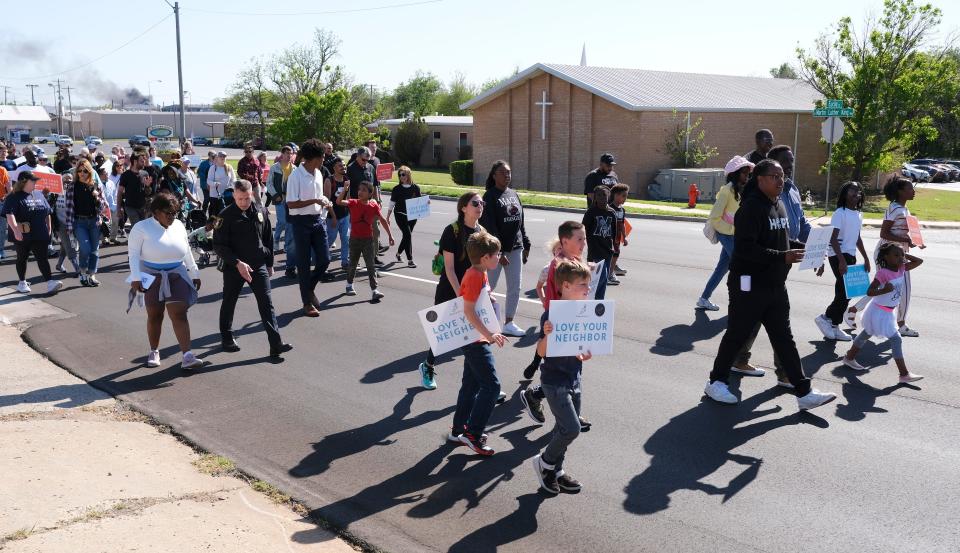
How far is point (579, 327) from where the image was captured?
5465 mm

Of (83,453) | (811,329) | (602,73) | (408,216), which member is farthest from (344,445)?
(602,73)

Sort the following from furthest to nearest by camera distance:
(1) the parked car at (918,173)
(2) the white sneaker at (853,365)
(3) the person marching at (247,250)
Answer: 1. (1) the parked car at (918,173)
2. (3) the person marching at (247,250)
3. (2) the white sneaker at (853,365)

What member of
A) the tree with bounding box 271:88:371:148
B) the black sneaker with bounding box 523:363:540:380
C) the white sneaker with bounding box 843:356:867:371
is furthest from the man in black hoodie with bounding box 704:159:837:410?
the tree with bounding box 271:88:371:148

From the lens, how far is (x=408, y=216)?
14.3 meters

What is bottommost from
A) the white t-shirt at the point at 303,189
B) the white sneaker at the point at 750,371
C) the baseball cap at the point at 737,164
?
the white sneaker at the point at 750,371

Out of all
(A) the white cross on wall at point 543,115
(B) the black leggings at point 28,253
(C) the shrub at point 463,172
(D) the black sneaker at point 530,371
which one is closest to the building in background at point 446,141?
(C) the shrub at point 463,172

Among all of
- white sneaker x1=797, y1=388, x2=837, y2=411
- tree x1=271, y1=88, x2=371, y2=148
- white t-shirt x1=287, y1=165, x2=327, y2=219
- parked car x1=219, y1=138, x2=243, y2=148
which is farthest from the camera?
parked car x1=219, y1=138, x2=243, y2=148

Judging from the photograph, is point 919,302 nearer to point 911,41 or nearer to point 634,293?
point 634,293

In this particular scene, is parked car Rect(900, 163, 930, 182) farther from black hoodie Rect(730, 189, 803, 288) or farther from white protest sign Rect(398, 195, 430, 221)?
black hoodie Rect(730, 189, 803, 288)

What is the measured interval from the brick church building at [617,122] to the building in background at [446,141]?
12.5 m

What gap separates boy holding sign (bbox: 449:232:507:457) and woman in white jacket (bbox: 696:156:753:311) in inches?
168

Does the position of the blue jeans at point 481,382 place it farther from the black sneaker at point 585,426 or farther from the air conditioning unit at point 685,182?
the air conditioning unit at point 685,182

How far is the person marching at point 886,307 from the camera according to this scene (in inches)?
314

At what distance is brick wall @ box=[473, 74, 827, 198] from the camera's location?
119 ft
